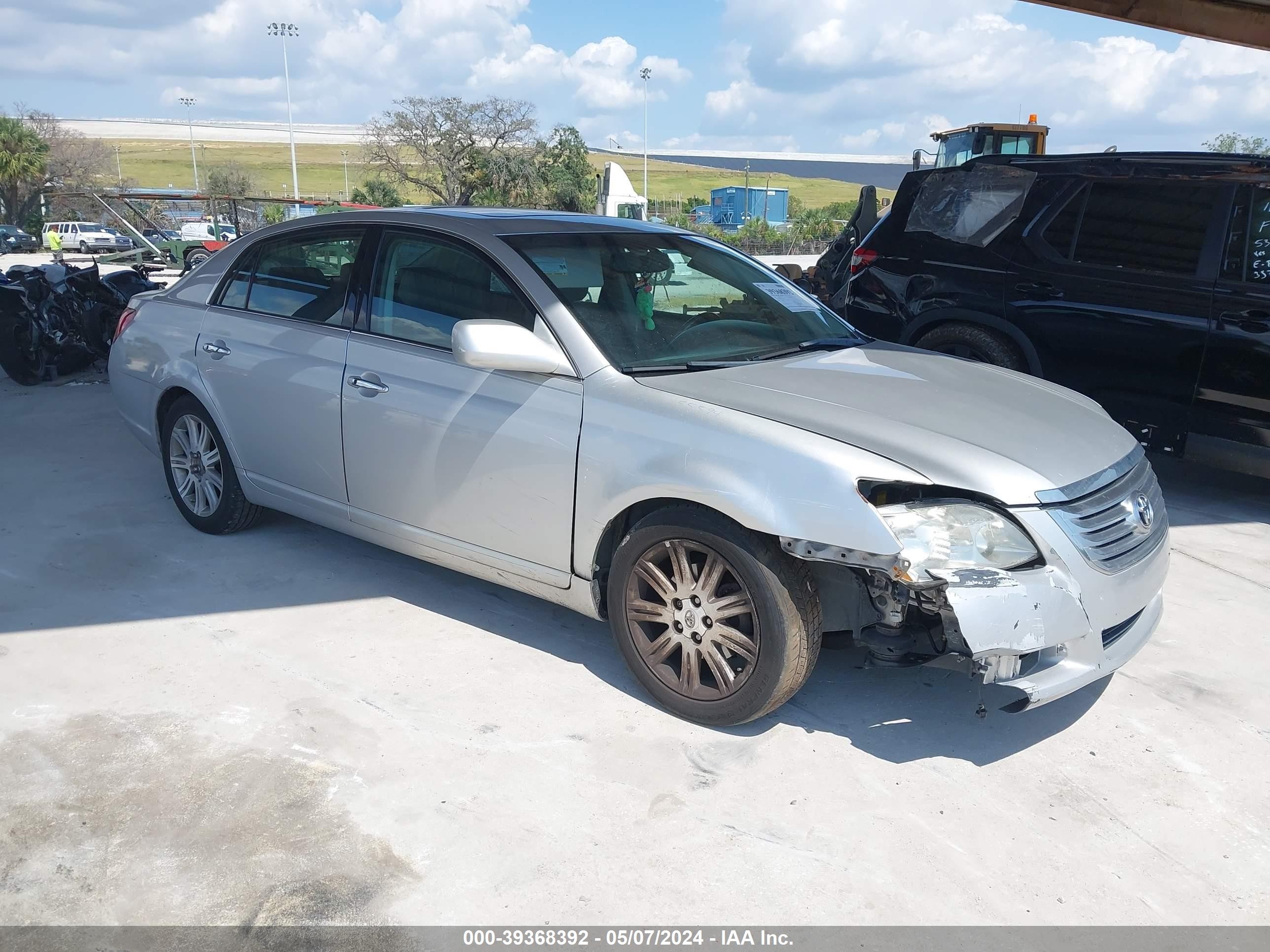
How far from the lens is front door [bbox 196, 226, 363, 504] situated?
436cm

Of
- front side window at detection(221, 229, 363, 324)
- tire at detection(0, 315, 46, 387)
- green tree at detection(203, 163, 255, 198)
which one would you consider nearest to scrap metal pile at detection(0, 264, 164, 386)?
tire at detection(0, 315, 46, 387)

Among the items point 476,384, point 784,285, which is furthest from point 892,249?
point 476,384

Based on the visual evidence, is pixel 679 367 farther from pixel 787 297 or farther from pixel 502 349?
pixel 787 297

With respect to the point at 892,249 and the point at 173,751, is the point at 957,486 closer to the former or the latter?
the point at 173,751

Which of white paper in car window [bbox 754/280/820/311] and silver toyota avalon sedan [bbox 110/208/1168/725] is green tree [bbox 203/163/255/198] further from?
white paper in car window [bbox 754/280/820/311]

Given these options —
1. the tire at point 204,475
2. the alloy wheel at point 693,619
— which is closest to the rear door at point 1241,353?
the alloy wheel at point 693,619

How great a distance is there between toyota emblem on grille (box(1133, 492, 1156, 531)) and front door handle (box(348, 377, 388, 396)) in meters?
2.77

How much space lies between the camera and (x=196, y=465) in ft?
17.0

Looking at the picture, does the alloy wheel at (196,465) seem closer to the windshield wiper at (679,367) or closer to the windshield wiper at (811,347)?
the windshield wiper at (679,367)

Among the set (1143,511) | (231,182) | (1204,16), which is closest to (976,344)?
(1143,511)

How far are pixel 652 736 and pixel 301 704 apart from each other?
1252mm

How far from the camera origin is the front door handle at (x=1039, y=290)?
6.17 meters

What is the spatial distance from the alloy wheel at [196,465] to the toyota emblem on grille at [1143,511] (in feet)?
13.2

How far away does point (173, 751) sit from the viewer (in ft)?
10.8
